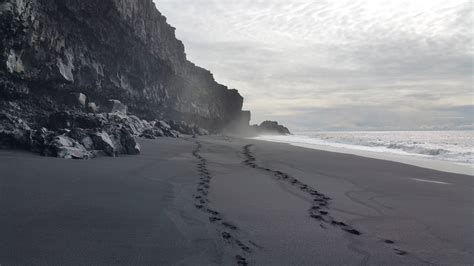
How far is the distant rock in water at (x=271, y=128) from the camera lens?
8175 cm

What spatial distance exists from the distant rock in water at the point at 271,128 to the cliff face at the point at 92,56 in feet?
118

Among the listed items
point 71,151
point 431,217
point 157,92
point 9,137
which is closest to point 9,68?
point 9,137

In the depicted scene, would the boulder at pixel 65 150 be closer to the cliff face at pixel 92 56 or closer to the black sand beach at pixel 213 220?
the black sand beach at pixel 213 220

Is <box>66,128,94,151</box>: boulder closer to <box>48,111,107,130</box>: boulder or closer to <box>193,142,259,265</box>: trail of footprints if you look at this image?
<box>48,111,107,130</box>: boulder

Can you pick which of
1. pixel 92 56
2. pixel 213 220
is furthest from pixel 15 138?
pixel 92 56

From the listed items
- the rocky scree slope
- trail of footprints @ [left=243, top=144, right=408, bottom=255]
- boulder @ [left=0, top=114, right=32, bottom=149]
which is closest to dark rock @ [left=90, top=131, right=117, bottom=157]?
the rocky scree slope

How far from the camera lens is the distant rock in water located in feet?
268

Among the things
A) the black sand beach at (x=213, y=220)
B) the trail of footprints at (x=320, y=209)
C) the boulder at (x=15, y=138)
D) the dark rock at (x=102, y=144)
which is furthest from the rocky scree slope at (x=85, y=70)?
the trail of footprints at (x=320, y=209)

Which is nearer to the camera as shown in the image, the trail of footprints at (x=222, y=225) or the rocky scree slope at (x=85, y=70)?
the trail of footprints at (x=222, y=225)

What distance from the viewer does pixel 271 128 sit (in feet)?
277

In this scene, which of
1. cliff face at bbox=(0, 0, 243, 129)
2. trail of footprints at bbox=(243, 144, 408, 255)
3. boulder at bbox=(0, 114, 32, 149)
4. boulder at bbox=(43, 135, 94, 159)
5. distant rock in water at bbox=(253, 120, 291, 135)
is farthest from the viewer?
distant rock in water at bbox=(253, 120, 291, 135)

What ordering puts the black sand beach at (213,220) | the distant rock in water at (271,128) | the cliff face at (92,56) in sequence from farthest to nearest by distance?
1. the distant rock in water at (271,128)
2. the cliff face at (92,56)
3. the black sand beach at (213,220)

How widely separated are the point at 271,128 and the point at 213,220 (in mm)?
80305

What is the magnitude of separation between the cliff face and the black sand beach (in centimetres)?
1221
